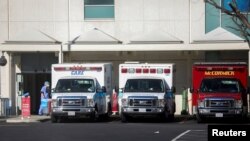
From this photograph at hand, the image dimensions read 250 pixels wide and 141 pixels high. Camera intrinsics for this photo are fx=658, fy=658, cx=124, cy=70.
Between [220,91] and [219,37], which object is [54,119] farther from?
[219,37]

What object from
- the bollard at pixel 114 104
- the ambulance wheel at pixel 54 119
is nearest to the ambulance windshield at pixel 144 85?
the ambulance wheel at pixel 54 119

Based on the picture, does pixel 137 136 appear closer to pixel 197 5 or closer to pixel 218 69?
pixel 218 69

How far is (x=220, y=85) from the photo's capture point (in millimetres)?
28516

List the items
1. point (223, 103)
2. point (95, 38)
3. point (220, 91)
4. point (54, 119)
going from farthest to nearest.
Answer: point (95, 38), point (54, 119), point (220, 91), point (223, 103)

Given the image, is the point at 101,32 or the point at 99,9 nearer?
the point at 101,32

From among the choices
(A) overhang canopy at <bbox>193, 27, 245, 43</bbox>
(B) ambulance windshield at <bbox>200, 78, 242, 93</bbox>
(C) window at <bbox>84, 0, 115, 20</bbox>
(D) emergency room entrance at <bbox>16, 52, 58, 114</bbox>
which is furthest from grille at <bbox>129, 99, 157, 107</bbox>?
(D) emergency room entrance at <bbox>16, 52, 58, 114</bbox>

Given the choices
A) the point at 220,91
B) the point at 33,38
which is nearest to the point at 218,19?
the point at 220,91

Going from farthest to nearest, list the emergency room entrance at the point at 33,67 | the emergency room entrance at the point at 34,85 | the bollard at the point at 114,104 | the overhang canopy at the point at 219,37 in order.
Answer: the emergency room entrance at the point at 34,85 → the emergency room entrance at the point at 33,67 → the overhang canopy at the point at 219,37 → the bollard at the point at 114,104

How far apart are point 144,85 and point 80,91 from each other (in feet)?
9.28

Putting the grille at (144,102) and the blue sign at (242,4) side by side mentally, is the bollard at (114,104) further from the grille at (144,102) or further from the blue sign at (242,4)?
the blue sign at (242,4)

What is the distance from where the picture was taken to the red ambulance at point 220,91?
91.0 ft

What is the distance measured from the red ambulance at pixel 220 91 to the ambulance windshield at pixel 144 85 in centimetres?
169

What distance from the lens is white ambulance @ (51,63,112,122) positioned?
28.5 m

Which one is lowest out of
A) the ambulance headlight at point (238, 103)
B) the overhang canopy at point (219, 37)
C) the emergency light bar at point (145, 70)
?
the ambulance headlight at point (238, 103)
